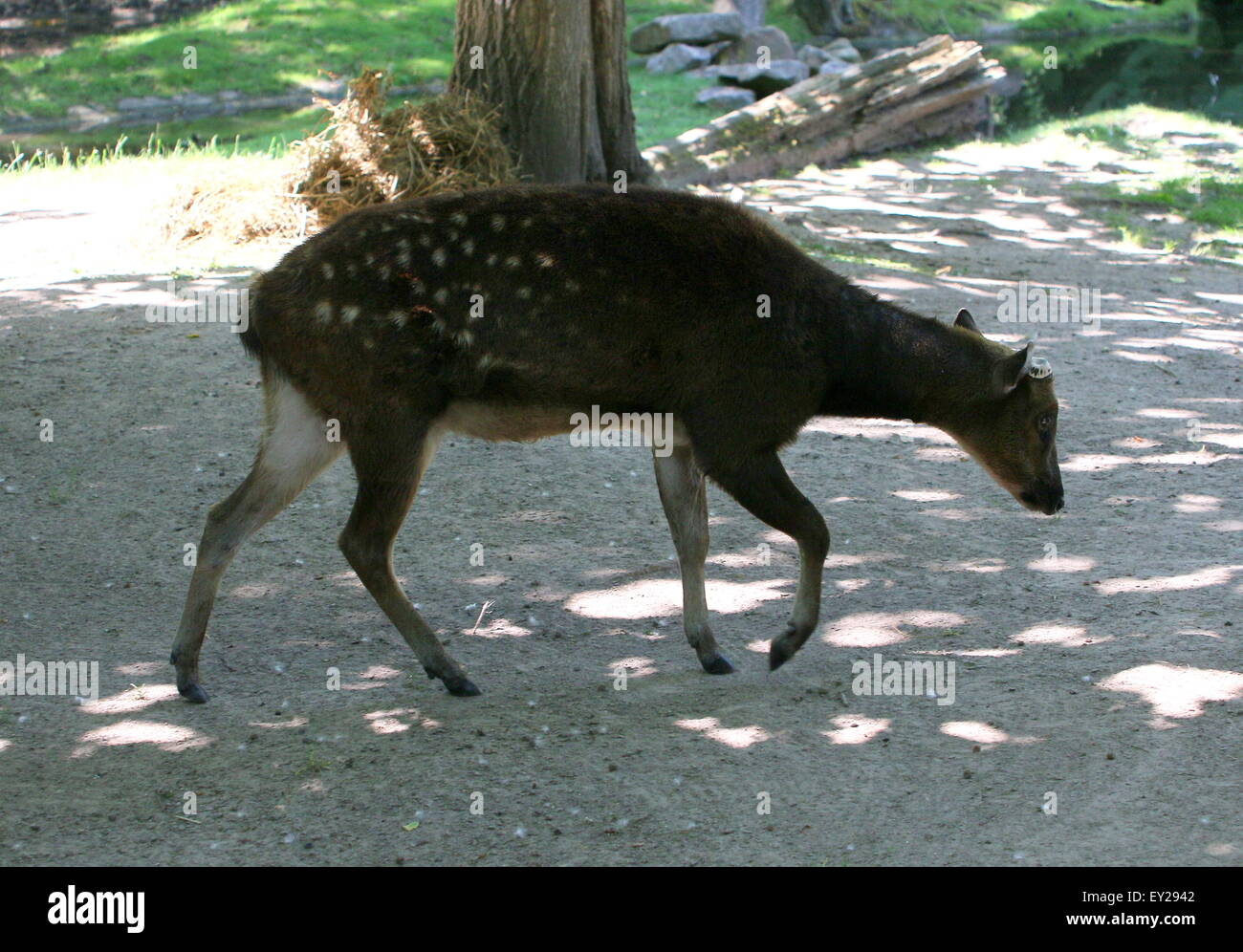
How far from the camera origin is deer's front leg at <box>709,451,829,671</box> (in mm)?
5230

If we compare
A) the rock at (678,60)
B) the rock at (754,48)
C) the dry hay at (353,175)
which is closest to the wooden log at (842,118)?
the dry hay at (353,175)

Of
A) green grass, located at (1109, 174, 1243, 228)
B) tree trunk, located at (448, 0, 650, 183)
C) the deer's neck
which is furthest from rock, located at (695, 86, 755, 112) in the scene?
the deer's neck

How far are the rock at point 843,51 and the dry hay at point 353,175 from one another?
15.2 metres

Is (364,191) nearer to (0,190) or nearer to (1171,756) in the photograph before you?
(0,190)

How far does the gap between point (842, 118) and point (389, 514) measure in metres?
12.1

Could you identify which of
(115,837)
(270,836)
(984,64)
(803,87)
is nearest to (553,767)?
(270,836)

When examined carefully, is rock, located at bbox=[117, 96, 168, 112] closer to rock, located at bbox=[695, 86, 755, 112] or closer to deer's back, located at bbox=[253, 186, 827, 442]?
rock, located at bbox=[695, 86, 755, 112]

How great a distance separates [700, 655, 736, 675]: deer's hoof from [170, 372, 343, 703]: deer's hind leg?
1694 millimetres

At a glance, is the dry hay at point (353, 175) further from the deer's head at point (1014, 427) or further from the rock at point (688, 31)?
the rock at point (688, 31)

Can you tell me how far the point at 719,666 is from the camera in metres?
5.58

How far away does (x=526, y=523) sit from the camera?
6.86m

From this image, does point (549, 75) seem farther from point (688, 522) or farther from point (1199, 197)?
point (1199, 197)

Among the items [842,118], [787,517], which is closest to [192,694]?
[787,517]

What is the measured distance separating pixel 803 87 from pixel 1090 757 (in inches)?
492
